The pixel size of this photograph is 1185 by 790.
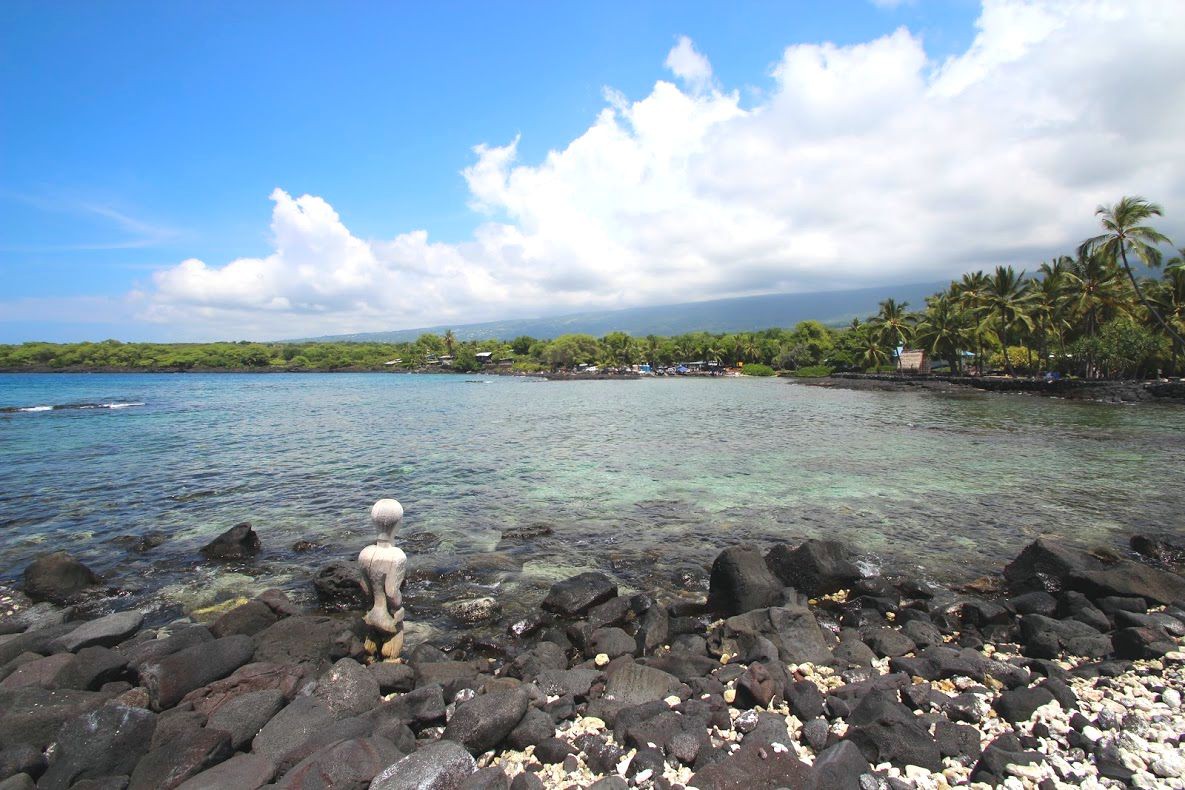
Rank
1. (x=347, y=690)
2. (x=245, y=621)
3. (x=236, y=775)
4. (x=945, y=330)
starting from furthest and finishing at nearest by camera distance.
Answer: (x=945, y=330) < (x=245, y=621) < (x=347, y=690) < (x=236, y=775)

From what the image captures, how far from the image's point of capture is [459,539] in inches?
554

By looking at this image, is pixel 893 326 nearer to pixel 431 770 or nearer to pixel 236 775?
Answer: pixel 431 770

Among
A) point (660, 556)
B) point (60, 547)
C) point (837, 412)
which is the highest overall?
point (60, 547)

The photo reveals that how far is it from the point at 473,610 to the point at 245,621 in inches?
138

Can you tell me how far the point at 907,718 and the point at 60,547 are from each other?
1804 cm

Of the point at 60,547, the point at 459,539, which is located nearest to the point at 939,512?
the point at 459,539

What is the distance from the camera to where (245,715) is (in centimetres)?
595

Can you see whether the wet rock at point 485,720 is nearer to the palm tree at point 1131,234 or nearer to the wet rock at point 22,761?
the wet rock at point 22,761

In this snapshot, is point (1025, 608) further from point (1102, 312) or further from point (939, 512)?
point (1102, 312)

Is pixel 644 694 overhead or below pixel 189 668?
below

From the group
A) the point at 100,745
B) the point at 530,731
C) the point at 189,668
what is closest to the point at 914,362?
the point at 530,731

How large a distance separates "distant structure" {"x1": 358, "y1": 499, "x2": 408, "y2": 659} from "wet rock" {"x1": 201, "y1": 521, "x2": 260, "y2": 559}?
6.83 m

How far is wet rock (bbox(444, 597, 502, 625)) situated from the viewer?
948 cm

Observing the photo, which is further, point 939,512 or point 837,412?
point 837,412
